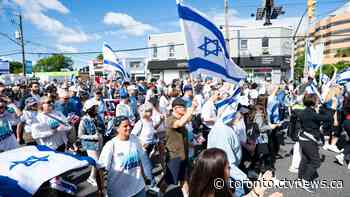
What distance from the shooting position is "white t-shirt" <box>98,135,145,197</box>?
10.6ft

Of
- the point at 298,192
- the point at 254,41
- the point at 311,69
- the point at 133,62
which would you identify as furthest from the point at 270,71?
the point at 298,192

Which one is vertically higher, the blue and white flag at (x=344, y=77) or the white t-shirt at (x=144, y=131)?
the blue and white flag at (x=344, y=77)

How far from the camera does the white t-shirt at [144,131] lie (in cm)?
518

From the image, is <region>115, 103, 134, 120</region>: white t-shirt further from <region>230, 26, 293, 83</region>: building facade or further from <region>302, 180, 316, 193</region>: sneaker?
<region>230, 26, 293, 83</region>: building facade

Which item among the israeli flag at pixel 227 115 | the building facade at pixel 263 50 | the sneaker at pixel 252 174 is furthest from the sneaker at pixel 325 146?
the building facade at pixel 263 50

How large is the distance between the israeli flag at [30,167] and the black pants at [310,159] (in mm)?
4109

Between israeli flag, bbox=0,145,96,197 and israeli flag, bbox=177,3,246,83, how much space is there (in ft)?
7.20

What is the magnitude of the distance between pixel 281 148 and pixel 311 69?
572cm

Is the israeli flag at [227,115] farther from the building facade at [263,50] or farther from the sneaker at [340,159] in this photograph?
the building facade at [263,50]

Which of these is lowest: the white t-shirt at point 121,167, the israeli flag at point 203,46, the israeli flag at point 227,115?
the white t-shirt at point 121,167

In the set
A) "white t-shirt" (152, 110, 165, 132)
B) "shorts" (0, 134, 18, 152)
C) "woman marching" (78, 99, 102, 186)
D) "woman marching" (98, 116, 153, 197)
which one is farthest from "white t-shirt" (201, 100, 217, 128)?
"shorts" (0, 134, 18, 152)

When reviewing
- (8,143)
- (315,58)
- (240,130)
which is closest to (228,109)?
(240,130)

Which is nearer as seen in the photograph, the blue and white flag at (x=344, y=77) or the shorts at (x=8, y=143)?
the shorts at (x=8, y=143)

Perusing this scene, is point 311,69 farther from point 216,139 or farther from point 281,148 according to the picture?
point 216,139
